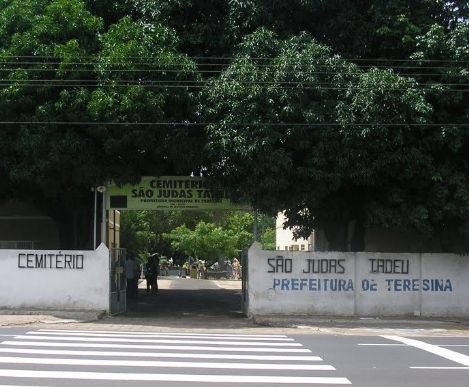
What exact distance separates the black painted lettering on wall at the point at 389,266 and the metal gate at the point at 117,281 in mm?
7856

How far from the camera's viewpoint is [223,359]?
35.6 feet

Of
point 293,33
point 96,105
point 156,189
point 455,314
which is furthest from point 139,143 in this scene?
point 455,314

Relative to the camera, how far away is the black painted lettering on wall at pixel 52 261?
19094mm

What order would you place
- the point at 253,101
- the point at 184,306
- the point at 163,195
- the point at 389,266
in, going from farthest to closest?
the point at 184,306
the point at 163,195
the point at 389,266
the point at 253,101

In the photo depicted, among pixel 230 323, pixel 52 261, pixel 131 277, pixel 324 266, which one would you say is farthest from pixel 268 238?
pixel 52 261

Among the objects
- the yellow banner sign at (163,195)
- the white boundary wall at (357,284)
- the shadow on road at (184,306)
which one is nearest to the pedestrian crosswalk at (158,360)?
the white boundary wall at (357,284)

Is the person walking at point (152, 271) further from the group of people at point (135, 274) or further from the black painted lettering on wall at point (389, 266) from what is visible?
the black painted lettering on wall at point (389, 266)

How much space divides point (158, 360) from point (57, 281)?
936cm

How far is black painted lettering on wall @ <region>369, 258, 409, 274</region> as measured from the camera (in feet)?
64.1

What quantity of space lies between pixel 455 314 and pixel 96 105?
483 inches

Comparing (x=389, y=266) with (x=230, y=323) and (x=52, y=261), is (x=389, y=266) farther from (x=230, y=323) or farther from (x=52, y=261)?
(x=52, y=261)

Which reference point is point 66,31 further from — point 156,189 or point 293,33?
point 293,33

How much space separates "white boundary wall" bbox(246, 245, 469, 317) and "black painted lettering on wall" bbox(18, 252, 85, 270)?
5.13 meters

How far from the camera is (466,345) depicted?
44.5 feet
